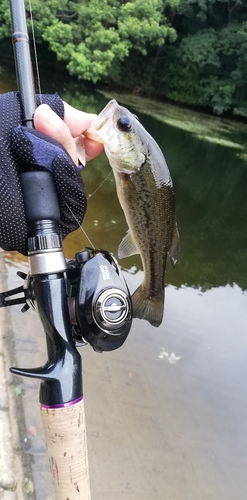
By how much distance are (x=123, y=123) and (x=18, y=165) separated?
0.52 m

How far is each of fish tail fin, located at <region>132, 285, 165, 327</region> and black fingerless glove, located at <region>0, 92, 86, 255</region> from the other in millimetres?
807

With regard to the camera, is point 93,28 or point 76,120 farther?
point 93,28

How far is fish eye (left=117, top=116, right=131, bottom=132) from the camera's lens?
5.09 feet

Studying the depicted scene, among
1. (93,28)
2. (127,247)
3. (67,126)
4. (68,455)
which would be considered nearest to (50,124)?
(67,126)

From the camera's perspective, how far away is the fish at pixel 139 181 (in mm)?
1553

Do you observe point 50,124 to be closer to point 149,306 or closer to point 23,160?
point 23,160

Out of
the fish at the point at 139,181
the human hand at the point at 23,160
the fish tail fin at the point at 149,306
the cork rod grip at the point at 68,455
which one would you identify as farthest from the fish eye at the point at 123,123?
the cork rod grip at the point at 68,455

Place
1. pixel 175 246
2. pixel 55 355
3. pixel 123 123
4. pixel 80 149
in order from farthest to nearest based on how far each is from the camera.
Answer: pixel 175 246 < pixel 123 123 < pixel 80 149 < pixel 55 355

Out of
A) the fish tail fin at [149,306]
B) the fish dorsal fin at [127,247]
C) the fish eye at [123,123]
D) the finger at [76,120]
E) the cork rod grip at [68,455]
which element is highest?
the finger at [76,120]

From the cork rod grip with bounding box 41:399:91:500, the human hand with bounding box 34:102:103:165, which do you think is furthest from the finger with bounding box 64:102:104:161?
the cork rod grip with bounding box 41:399:91:500

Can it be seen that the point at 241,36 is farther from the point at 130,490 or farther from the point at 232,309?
the point at 130,490

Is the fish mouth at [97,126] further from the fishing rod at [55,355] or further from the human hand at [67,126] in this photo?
the fishing rod at [55,355]

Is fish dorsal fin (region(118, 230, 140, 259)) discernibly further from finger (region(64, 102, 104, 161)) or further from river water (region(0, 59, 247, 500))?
river water (region(0, 59, 247, 500))

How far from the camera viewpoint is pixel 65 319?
1.08m
